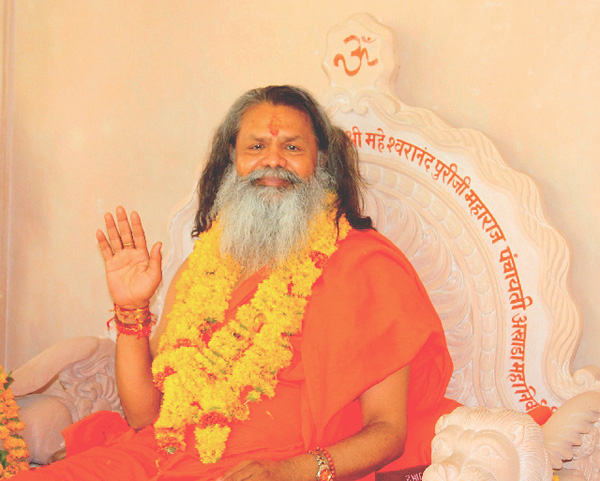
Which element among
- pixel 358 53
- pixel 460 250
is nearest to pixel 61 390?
pixel 460 250

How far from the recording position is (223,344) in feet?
8.07

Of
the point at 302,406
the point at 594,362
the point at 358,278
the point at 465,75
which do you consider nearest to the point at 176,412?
the point at 302,406

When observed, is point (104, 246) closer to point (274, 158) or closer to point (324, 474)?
point (274, 158)

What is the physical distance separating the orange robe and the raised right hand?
482 mm

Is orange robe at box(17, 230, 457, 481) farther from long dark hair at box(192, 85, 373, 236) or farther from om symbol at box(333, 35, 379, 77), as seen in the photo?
om symbol at box(333, 35, 379, 77)

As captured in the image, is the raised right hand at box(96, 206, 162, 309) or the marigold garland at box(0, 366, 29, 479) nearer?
the raised right hand at box(96, 206, 162, 309)

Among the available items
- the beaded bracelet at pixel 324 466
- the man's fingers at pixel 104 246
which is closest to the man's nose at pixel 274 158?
the man's fingers at pixel 104 246

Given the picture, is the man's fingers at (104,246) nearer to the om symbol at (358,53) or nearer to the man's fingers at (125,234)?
the man's fingers at (125,234)

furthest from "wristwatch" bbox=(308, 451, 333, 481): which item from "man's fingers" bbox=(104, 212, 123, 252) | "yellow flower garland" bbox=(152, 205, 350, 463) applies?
"man's fingers" bbox=(104, 212, 123, 252)

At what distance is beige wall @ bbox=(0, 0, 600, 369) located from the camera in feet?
9.13

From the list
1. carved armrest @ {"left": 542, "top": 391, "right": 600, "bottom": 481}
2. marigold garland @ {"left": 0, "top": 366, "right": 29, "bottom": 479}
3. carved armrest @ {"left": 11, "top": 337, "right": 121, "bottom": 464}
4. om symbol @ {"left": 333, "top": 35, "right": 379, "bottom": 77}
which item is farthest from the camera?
om symbol @ {"left": 333, "top": 35, "right": 379, "bottom": 77}

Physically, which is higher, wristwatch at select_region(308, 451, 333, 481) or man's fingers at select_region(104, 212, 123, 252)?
man's fingers at select_region(104, 212, 123, 252)

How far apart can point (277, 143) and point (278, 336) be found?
73 cm

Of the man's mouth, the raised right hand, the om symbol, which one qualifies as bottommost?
the raised right hand
